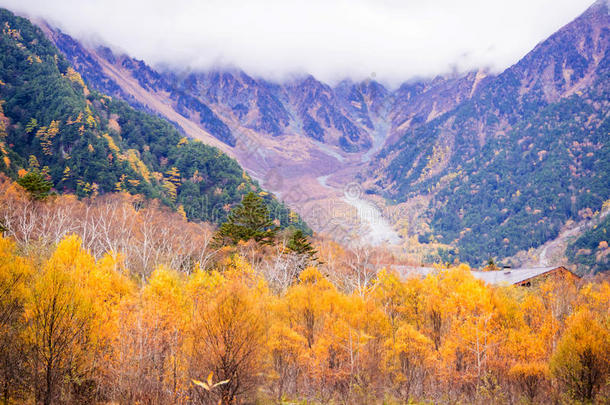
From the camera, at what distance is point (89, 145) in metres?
97.1

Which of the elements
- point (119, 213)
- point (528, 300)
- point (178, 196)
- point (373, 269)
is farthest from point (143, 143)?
point (528, 300)

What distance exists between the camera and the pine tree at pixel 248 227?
55188 millimetres

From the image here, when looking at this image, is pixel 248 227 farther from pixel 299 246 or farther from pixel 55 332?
pixel 55 332

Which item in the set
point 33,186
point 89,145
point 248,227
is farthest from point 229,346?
point 89,145

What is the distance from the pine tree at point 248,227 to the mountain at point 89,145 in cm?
3915

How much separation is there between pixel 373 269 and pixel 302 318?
110ft

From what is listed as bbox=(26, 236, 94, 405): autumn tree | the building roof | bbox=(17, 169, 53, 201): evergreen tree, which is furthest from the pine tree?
bbox=(26, 236, 94, 405): autumn tree

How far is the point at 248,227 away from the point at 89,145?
200 ft

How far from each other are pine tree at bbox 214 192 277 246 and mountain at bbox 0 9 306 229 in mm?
39154

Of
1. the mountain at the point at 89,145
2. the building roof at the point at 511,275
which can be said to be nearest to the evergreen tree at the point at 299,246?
the building roof at the point at 511,275

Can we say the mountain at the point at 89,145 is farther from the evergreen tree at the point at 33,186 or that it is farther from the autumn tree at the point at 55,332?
the autumn tree at the point at 55,332

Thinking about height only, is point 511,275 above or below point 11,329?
above

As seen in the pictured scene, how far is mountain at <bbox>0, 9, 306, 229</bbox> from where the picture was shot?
9319 centimetres

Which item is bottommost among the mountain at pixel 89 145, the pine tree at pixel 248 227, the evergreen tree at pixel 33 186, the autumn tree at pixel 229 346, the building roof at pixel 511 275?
the autumn tree at pixel 229 346
